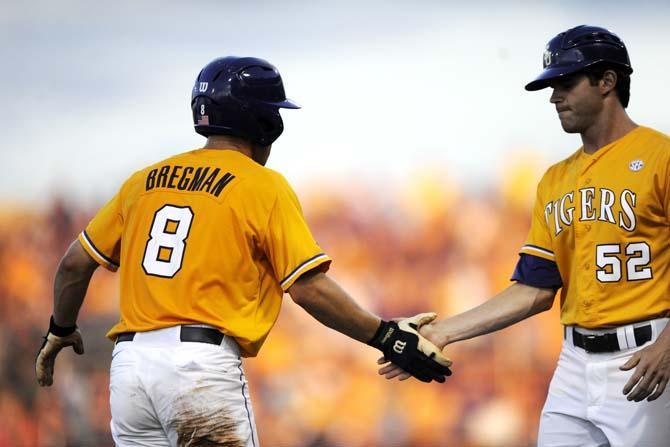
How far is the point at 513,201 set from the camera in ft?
21.0

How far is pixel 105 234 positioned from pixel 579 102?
71.4 inches

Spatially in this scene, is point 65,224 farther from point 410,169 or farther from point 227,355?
point 227,355

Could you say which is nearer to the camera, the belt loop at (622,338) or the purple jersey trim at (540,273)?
the belt loop at (622,338)

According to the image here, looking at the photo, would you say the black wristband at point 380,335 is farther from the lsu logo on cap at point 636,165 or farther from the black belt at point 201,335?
the lsu logo on cap at point 636,165

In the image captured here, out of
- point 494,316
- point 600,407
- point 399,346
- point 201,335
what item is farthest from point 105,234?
point 600,407

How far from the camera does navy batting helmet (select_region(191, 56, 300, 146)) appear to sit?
142 inches

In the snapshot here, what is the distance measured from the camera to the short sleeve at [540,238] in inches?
158

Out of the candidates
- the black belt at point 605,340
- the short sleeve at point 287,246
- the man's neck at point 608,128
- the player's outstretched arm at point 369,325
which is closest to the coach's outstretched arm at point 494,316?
the player's outstretched arm at point 369,325

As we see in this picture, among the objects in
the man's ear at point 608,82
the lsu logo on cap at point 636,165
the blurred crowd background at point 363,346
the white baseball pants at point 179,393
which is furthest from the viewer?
the blurred crowd background at point 363,346

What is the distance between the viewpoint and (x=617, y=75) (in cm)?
394

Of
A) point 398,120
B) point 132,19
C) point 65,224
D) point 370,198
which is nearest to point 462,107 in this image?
point 398,120

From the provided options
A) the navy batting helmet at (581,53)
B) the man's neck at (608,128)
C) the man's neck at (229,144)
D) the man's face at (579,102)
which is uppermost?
the navy batting helmet at (581,53)

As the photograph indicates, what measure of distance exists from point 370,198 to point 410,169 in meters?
0.30

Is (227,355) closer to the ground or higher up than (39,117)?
closer to the ground
